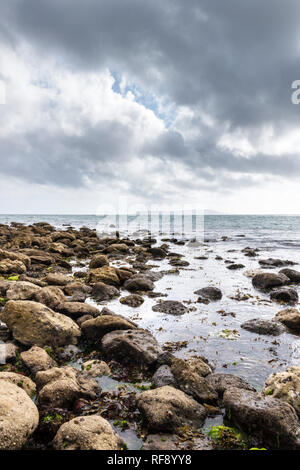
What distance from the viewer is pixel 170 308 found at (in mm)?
12273

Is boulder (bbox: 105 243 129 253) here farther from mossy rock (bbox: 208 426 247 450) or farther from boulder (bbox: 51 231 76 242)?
mossy rock (bbox: 208 426 247 450)

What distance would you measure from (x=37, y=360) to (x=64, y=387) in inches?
62.7

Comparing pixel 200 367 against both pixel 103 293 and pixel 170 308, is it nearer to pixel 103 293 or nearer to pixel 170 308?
pixel 170 308

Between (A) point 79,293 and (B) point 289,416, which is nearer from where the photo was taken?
(B) point 289,416

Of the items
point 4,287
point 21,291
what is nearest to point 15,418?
point 21,291

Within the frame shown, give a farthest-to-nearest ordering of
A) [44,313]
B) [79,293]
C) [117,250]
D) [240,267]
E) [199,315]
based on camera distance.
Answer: [117,250], [240,267], [79,293], [199,315], [44,313]

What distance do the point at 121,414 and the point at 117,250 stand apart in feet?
80.6

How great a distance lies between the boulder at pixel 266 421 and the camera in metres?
4.82

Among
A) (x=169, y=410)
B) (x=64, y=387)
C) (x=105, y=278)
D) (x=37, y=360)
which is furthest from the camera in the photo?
(x=105, y=278)

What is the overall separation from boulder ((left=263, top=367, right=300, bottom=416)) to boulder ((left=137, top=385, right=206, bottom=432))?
1621 millimetres

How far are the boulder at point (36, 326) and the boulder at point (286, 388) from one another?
5.57 meters

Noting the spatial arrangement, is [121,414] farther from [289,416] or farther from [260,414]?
[289,416]

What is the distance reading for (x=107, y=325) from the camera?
878cm
